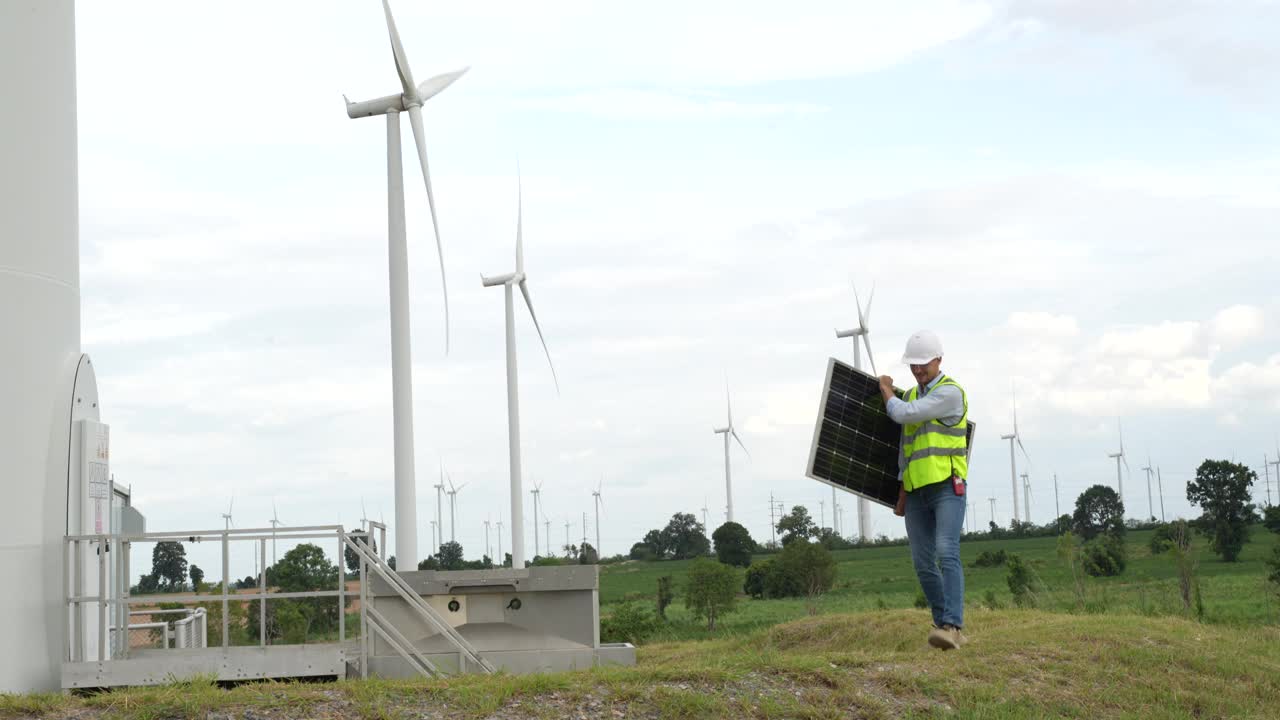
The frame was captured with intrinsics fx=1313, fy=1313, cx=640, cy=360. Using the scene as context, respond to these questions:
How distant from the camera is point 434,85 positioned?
30703 mm

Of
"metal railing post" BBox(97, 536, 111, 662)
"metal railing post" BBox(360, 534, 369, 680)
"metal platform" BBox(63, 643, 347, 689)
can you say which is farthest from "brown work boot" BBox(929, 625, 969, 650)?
"metal railing post" BBox(97, 536, 111, 662)

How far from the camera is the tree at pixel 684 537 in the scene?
111 metres

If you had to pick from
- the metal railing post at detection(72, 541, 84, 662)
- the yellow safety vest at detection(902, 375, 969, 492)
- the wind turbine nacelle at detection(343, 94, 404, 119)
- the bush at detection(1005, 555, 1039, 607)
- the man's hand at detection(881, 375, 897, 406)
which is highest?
the wind turbine nacelle at detection(343, 94, 404, 119)

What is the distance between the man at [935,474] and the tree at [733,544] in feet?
232

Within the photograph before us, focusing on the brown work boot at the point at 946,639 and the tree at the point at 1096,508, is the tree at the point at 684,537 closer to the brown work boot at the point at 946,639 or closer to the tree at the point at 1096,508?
the tree at the point at 1096,508

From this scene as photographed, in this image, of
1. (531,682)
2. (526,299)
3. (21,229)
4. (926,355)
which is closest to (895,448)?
(926,355)

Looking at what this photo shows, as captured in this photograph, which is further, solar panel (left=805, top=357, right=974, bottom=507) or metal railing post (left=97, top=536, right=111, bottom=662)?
solar panel (left=805, top=357, right=974, bottom=507)

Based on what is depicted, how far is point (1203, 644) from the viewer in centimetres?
1237

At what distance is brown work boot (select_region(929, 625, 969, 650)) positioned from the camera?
11.7 m

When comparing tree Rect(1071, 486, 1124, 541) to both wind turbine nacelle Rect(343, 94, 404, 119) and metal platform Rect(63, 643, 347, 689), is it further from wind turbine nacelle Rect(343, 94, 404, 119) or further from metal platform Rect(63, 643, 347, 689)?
metal platform Rect(63, 643, 347, 689)

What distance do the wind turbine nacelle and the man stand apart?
763 inches

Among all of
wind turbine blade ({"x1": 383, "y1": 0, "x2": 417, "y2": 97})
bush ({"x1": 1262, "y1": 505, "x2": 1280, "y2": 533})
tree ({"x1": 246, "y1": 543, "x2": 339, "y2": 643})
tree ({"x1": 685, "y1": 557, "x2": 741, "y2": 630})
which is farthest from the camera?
bush ({"x1": 1262, "y1": 505, "x2": 1280, "y2": 533})

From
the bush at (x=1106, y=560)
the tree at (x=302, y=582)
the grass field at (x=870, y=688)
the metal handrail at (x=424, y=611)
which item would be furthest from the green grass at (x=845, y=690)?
the bush at (x=1106, y=560)

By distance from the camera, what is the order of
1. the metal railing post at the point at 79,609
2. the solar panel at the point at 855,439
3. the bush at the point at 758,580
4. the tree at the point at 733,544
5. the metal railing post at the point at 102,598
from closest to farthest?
1. the metal railing post at the point at 102,598
2. the metal railing post at the point at 79,609
3. the solar panel at the point at 855,439
4. the bush at the point at 758,580
5. the tree at the point at 733,544
